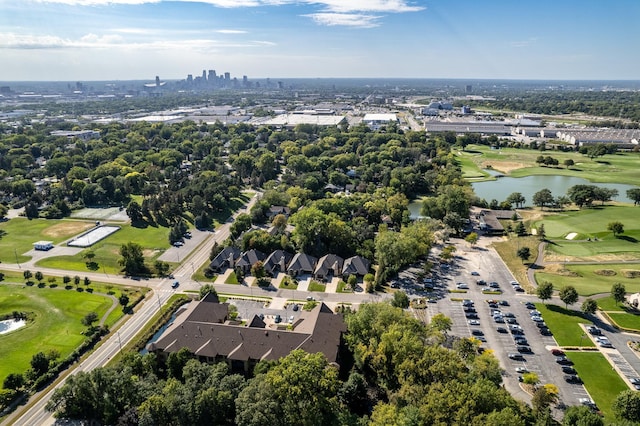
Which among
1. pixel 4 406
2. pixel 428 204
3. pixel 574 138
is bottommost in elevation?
pixel 4 406

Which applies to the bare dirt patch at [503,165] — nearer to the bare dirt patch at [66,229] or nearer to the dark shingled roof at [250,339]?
the dark shingled roof at [250,339]

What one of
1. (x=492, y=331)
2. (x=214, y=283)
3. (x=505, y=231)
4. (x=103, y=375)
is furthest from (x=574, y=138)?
(x=103, y=375)

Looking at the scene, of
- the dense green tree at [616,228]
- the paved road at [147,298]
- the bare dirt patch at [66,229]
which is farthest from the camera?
the bare dirt patch at [66,229]

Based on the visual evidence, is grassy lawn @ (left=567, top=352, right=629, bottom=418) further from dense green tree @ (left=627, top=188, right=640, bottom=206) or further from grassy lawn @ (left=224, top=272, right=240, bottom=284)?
dense green tree @ (left=627, top=188, right=640, bottom=206)

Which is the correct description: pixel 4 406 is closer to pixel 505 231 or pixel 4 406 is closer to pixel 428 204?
pixel 428 204

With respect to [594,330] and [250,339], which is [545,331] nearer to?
[594,330]

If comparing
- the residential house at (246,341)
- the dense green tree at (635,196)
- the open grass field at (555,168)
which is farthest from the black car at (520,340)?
the open grass field at (555,168)
